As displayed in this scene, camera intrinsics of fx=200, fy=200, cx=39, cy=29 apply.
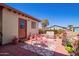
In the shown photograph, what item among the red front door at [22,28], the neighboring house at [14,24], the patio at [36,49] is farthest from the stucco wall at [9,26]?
the patio at [36,49]

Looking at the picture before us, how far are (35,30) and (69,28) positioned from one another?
1779mm

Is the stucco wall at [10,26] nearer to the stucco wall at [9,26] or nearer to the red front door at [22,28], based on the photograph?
the stucco wall at [9,26]

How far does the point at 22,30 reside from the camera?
10570 mm

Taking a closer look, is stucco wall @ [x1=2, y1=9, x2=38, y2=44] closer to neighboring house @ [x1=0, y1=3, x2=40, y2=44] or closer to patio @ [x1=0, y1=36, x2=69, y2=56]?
neighboring house @ [x1=0, y1=3, x2=40, y2=44]

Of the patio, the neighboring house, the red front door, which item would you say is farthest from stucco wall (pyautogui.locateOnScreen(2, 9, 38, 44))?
the patio

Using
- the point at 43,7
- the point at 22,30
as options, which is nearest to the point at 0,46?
the point at 22,30

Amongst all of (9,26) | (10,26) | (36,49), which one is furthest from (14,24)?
(36,49)

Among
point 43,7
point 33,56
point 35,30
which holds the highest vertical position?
point 43,7

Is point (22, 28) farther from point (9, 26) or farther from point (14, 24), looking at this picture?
point (9, 26)

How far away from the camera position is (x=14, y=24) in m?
10.4

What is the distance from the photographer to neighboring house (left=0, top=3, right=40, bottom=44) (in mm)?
10508

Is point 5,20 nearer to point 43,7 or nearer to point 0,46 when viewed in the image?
point 0,46

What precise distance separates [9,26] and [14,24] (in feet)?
1.70

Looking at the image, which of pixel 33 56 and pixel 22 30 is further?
pixel 22 30
